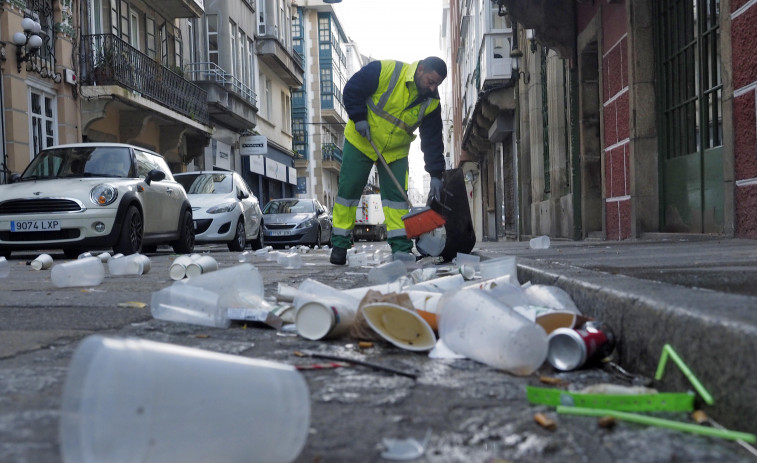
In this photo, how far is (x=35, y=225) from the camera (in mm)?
8484

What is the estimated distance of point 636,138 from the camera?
8.01m

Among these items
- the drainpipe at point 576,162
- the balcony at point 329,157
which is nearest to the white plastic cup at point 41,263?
the drainpipe at point 576,162

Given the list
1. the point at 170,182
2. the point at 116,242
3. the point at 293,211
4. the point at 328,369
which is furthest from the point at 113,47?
the point at 328,369

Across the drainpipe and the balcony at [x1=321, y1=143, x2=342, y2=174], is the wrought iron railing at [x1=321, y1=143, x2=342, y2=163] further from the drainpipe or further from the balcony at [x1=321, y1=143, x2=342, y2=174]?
the drainpipe

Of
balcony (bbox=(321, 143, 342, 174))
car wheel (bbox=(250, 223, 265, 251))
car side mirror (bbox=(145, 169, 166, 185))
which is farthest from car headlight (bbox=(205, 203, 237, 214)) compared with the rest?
balcony (bbox=(321, 143, 342, 174))

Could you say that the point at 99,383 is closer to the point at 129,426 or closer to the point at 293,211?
the point at 129,426

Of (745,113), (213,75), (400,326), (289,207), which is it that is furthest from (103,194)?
(213,75)

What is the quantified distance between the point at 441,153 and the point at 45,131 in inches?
399

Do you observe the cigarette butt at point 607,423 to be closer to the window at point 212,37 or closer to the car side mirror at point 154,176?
the car side mirror at point 154,176

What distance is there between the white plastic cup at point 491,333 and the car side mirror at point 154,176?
7878 millimetres

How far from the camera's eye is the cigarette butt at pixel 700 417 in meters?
1.50

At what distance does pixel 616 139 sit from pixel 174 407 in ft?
27.7

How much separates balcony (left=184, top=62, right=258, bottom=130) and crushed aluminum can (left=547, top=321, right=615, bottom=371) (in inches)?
858

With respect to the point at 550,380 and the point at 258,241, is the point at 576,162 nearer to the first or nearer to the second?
the point at 258,241
